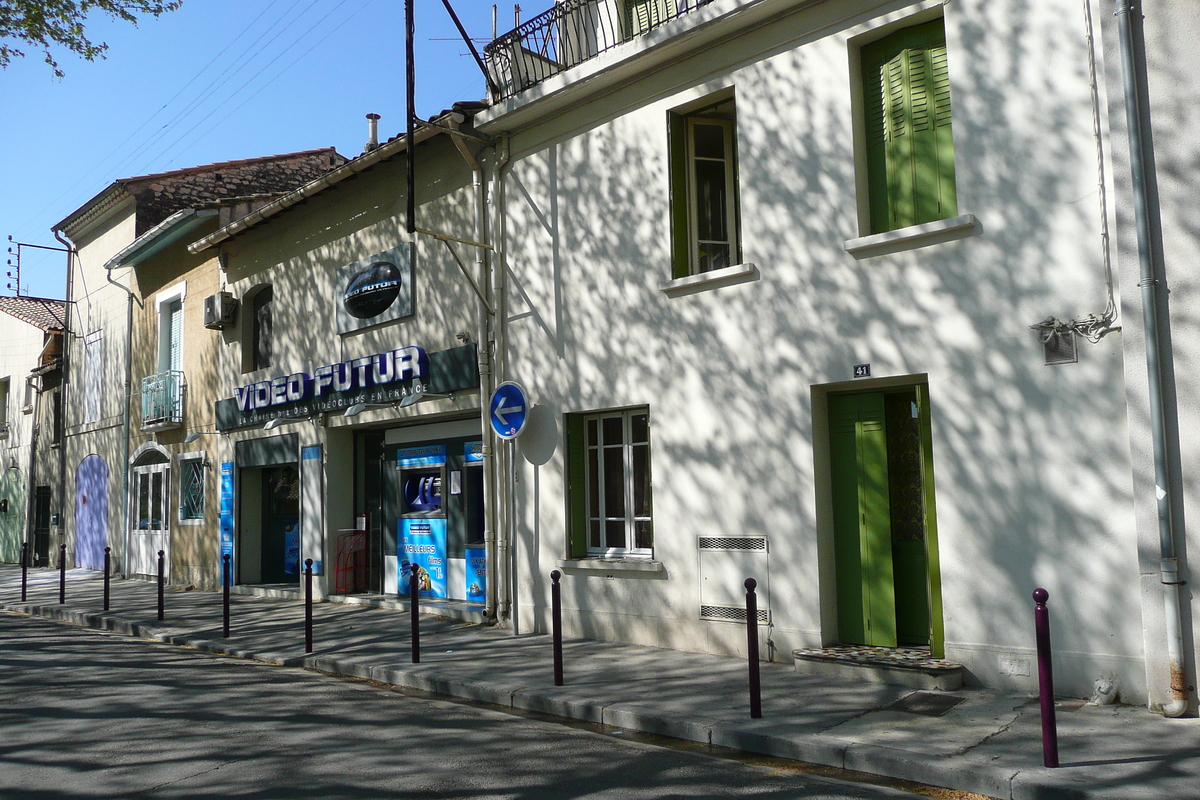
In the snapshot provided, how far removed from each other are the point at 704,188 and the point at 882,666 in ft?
17.1

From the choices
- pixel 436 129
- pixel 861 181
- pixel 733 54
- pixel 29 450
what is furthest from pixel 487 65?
pixel 29 450

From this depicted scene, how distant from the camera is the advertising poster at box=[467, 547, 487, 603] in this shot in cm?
1223

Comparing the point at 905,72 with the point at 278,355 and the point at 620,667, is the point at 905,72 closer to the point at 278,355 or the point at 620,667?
the point at 620,667

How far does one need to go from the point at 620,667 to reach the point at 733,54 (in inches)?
233

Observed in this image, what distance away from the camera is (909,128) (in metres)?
Answer: 8.14

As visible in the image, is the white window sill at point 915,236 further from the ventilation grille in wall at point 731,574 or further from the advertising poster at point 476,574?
the advertising poster at point 476,574

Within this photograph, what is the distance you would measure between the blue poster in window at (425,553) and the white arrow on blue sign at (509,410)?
302 centimetres

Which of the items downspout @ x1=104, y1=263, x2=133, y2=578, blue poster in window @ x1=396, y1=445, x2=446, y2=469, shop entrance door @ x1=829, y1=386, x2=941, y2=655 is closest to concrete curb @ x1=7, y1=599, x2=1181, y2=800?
shop entrance door @ x1=829, y1=386, x2=941, y2=655

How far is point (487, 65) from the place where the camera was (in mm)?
11805

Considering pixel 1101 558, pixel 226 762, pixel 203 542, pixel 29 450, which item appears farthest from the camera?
pixel 29 450

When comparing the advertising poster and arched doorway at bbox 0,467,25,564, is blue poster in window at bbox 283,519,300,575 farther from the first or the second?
arched doorway at bbox 0,467,25,564

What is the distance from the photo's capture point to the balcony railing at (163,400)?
18.3 meters

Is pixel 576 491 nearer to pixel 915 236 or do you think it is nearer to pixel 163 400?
pixel 915 236

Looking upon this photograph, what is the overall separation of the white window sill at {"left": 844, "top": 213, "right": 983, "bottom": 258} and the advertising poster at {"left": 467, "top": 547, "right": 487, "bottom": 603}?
254 inches
